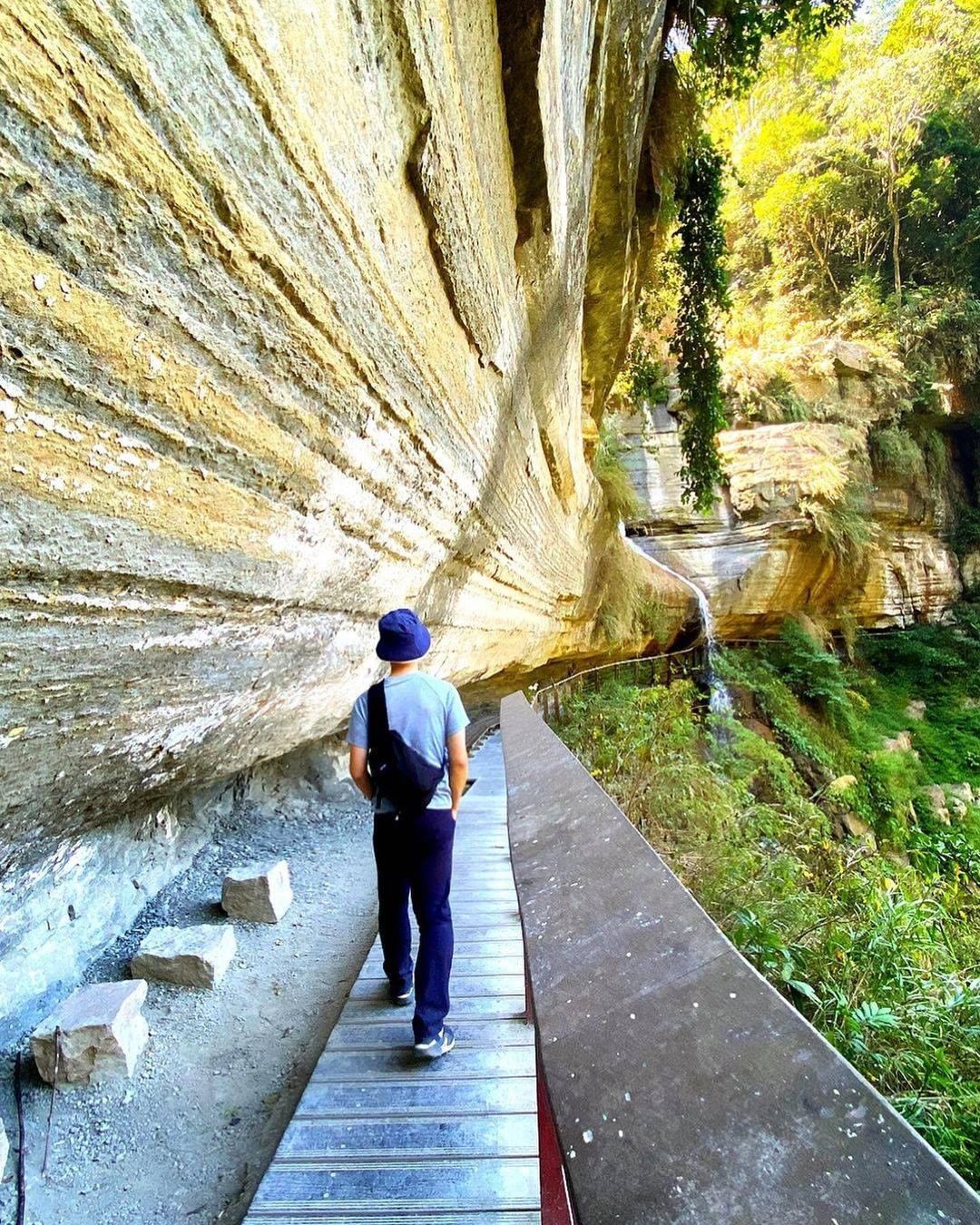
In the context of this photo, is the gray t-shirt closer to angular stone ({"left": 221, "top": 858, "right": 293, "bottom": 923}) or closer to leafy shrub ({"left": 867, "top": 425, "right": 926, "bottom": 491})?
angular stone ({"left": 221, "top": 858, "right": 293, "bottom": 923})

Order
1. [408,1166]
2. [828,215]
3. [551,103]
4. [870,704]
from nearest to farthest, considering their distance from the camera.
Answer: [408,1166] < [551,103] < [870,704] < [828,215]

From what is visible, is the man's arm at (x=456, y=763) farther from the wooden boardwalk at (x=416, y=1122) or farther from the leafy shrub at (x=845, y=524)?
the leafy shrub at (x=845, y=524)

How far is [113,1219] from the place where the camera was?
1.87m

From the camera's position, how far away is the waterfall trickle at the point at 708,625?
1297cm

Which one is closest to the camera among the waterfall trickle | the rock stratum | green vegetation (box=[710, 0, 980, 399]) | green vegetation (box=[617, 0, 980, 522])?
the rock stratum

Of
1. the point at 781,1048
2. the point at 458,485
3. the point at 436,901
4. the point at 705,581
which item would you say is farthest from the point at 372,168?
the point at 705,581

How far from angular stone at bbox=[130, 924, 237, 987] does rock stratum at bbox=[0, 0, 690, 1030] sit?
26 cm

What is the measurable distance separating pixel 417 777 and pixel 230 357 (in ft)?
4.18

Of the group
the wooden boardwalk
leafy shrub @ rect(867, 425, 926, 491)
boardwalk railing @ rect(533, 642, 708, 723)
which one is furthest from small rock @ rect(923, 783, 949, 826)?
the wooden boardwalk

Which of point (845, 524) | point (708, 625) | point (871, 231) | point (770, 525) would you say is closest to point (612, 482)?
point (708, 625)

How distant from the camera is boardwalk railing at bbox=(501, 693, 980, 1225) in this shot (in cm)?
39

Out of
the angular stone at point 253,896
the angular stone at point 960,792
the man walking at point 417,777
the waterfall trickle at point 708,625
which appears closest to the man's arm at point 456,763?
the man walking at point 417,777

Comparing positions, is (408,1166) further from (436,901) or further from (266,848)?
(266,848)

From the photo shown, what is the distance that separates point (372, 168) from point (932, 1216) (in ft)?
6.15
